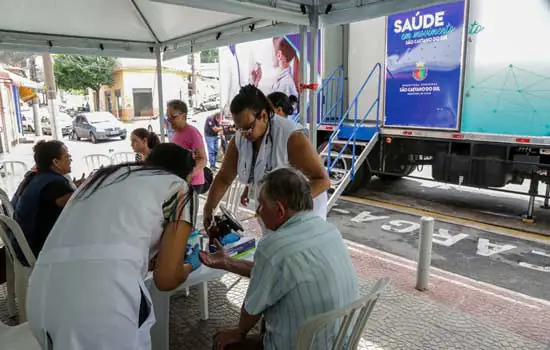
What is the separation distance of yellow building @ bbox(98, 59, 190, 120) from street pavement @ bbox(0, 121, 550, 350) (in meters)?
24.6

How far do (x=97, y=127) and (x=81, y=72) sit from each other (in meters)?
9.87

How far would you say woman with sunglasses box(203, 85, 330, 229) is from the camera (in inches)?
87.1

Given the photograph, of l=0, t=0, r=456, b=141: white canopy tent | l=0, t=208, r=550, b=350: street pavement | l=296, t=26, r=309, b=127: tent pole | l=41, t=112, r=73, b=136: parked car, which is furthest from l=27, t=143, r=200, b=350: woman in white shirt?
l=41, t=112, r=73, b=136: parked car

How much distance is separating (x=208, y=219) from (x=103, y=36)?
12.9 ft

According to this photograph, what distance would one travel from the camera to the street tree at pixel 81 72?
24.6m

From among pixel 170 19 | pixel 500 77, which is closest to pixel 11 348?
pixel 170 19

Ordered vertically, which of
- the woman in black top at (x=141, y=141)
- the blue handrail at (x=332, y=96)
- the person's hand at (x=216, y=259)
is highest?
the blue handrail at (x=332, y=96)

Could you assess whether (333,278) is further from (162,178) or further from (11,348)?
(11,348)

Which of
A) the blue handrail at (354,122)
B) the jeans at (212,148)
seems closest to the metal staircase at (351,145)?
the blue handrail at (354,122)

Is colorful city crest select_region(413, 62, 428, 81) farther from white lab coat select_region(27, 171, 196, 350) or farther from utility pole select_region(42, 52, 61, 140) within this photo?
utility pole select_region(42, 52, 61, 140)

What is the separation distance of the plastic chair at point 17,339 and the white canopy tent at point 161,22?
2.17 m

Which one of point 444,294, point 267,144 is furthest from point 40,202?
point 444,294

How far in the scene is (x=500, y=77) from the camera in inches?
192

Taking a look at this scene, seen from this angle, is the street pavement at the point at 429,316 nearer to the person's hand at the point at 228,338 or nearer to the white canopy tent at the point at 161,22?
the person's hand at the point at 228,338
